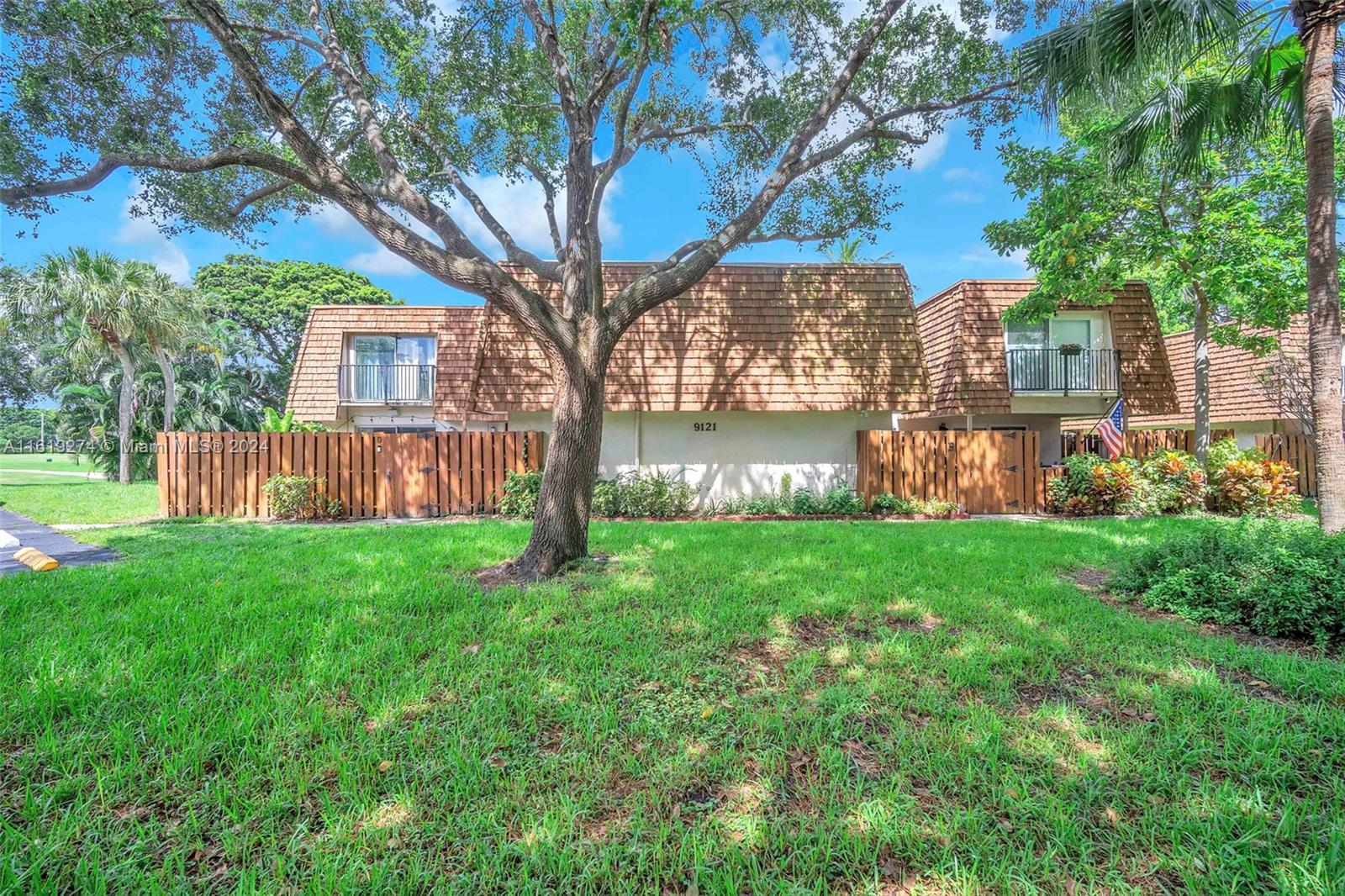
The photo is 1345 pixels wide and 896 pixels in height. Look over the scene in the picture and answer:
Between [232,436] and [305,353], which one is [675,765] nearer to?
[232,436]

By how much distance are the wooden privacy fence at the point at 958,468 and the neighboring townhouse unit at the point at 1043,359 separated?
1.59 meters

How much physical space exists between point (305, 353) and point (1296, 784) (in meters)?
22.0

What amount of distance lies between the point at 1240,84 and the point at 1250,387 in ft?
53.3

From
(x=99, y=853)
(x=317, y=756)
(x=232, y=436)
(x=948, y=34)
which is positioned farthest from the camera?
(x=232, y=436)

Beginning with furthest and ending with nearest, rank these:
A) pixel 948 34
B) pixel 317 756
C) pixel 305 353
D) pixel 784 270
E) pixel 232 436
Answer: pixel 305 353 → pixel 784 270 → pixel 232 436 → pixel 948 34 → pixel 317 756

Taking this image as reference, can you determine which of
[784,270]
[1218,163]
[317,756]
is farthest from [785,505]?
[1218,163]

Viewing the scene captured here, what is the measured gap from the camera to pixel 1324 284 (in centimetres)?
563

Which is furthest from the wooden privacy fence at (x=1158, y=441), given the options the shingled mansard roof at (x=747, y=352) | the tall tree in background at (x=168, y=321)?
the tall tree in background at (x=168, y=321)

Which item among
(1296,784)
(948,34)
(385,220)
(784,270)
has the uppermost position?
(948,34)

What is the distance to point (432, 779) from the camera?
8.04ft

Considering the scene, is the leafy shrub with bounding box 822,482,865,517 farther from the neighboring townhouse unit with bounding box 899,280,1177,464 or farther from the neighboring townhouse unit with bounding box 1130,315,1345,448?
the neighboring townhouse unit with bounding box 1130,315,1345,448

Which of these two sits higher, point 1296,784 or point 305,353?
point 305,353

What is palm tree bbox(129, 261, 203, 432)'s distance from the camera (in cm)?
1783

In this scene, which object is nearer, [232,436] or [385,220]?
[385,220]
